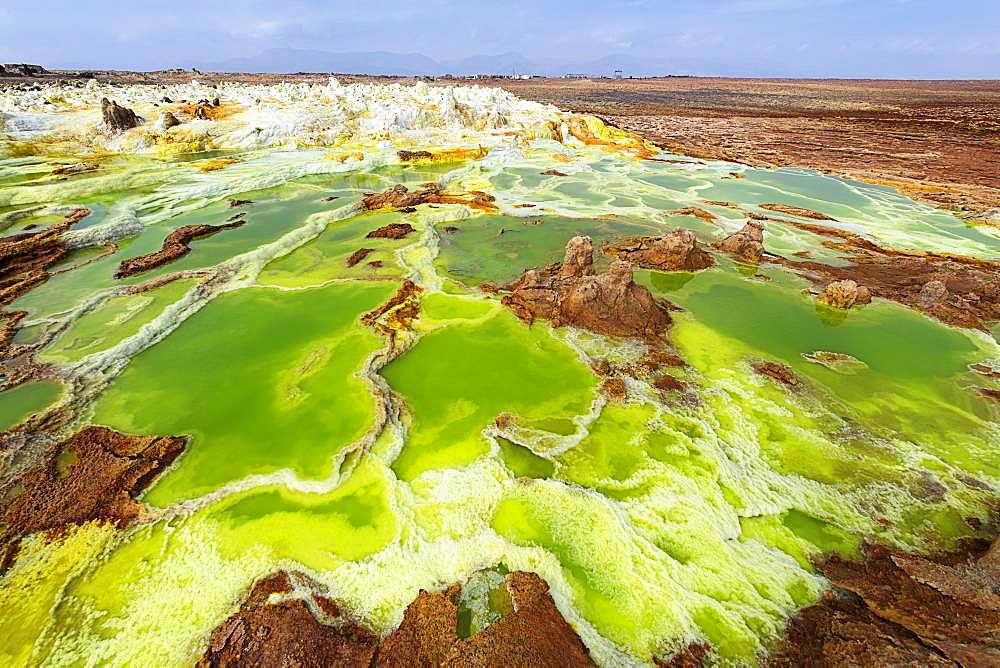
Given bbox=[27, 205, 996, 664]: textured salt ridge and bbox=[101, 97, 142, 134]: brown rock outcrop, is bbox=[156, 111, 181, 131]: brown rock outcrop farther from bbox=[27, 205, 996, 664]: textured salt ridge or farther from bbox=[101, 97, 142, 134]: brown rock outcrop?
bbox=[27, 205, 996, 664]: textured salt ridge

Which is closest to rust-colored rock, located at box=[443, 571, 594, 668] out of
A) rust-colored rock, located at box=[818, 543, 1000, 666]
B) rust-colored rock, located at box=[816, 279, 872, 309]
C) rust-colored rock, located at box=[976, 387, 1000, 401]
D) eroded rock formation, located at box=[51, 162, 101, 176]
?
rust-colored rock, located at box=[818, 543, 1000, 666]

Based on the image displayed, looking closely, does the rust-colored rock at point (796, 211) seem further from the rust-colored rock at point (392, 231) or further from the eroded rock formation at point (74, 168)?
the eroded rock formation at point (74, 168)

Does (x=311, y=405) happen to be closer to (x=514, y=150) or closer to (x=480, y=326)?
(x=480, y=326)

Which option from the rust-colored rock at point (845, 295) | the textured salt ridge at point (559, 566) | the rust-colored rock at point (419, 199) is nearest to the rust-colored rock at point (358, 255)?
the rust-colored rock at point (419, 199)

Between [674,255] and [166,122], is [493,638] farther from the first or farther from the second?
[166,122]

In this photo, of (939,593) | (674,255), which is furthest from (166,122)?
(939,593)

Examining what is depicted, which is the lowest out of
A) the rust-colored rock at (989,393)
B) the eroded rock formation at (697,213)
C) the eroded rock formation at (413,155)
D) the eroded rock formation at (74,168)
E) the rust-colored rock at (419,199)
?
the rust-colored rock at (989,393)

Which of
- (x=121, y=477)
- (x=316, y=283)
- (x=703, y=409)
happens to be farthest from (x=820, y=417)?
(x=316, y=283)
